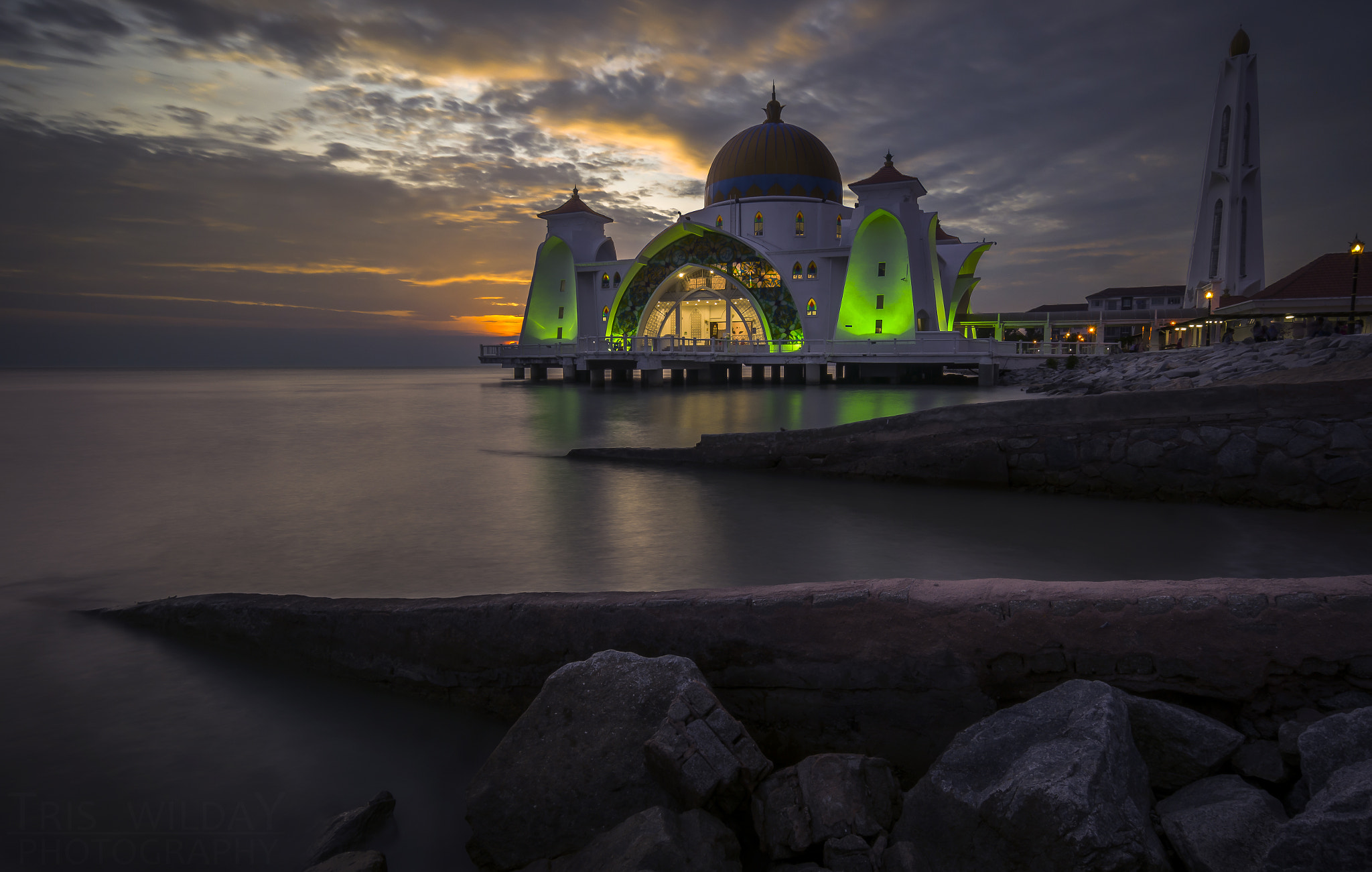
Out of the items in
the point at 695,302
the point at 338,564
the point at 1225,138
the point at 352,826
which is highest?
the point at 1225,138

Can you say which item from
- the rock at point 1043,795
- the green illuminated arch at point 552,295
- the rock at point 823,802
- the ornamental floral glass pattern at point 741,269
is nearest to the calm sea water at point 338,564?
the rock at point 823,802

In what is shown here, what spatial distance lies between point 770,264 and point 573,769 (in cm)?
3035

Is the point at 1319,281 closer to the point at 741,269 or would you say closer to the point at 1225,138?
the point at 1225,138

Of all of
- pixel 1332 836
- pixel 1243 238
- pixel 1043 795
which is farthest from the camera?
pixel 1243 238

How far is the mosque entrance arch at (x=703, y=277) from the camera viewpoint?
31.1m

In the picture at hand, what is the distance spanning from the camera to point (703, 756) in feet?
6.05

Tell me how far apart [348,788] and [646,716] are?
1073mm

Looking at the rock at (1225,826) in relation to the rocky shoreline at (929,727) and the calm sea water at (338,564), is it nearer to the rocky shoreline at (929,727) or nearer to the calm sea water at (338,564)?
the rocky shoreline at (929,727)

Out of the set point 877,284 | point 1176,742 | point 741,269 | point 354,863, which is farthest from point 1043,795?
point 741,269

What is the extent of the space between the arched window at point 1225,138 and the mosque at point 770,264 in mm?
10023

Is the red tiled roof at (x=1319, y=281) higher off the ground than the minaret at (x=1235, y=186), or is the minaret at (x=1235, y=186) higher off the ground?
the minaret at (x=1235, y=186)

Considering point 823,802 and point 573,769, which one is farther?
point 573,769

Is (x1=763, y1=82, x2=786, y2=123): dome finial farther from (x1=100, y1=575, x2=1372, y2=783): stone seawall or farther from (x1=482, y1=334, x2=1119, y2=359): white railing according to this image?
(x1=100, y1=575, x2=1372, y2=783): stone seawall

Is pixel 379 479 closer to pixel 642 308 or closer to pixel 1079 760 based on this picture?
pixel 1079 760
